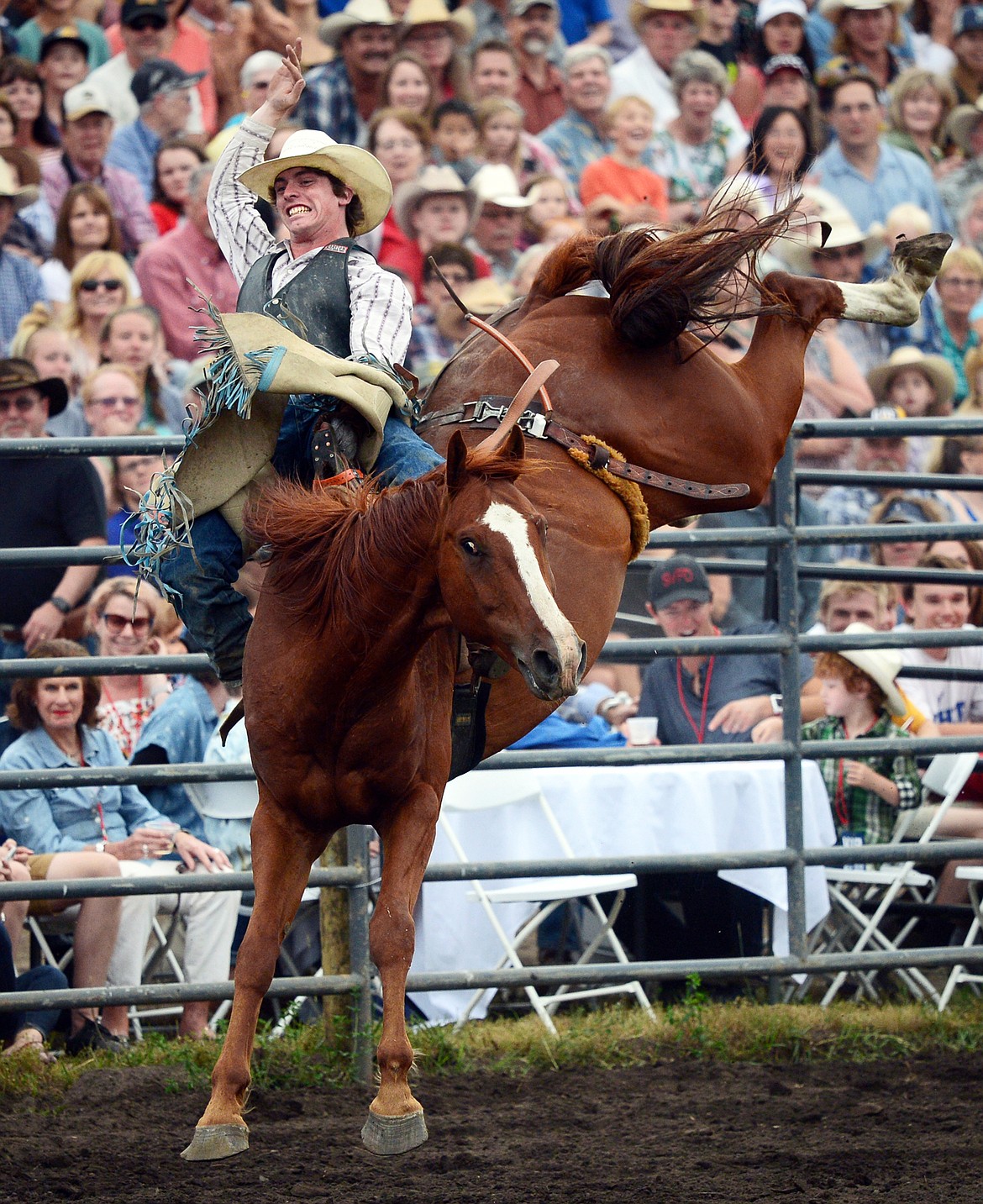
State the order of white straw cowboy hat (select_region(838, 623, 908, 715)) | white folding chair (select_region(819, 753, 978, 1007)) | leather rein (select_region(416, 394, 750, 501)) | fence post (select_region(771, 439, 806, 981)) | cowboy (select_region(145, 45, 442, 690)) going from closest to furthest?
cowboy (select_region(145, 45, 442, 690)) → leather rein (select_region(416, 394, 750, 501)) → fence post (select_region(771, 439, 806, 981)) → white folding chair (select_region(819, 753, 978, 1007)) → white straw cowboy hat (select_region(838, 623, 908, 715))

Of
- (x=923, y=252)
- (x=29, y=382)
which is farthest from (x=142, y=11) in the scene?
(x=923, y=252)

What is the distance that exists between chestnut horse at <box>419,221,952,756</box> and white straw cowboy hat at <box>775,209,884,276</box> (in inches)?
181

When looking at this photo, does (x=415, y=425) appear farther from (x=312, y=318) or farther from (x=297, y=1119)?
(x=297, y=1119)

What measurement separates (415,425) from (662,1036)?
2.39 m

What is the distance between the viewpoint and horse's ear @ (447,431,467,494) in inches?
141

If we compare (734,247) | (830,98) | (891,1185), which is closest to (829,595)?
(734,247)

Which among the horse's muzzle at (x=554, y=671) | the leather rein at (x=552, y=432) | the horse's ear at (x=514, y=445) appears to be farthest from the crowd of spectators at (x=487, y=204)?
the horse's muzzle at (x=554, y=671)

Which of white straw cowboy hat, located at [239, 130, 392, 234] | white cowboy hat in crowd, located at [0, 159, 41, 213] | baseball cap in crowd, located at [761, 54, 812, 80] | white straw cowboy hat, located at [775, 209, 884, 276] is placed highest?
baseball cap in crowd, located at [761, 54, 812, 80]

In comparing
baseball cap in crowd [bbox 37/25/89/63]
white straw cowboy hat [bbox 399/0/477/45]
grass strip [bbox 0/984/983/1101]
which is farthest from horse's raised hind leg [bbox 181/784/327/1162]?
white straw cowboy hat [bbox 399/0/477/45]

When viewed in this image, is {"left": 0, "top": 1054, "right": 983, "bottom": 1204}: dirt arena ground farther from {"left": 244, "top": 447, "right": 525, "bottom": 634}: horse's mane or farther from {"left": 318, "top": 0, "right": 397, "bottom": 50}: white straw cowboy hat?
{"left": 318, "top": 0, "right": 397, "bottom": 50}: white straw cowboy hat

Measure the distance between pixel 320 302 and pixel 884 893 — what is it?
3653mm

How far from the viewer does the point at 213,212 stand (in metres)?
4.63

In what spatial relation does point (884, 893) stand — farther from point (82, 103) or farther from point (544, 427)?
point (82, 103)

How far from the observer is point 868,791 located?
654cm
